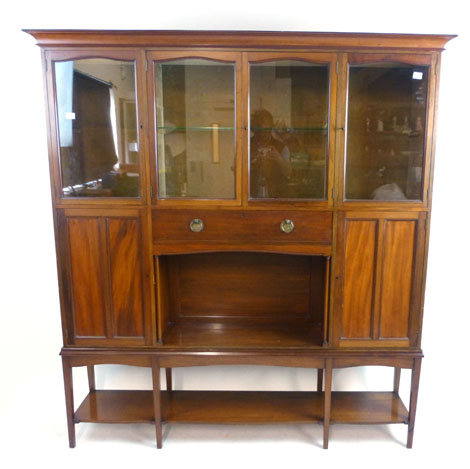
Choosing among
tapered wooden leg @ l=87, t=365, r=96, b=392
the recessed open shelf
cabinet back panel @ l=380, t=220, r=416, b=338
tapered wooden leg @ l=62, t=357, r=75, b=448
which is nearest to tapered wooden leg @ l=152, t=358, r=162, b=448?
the recessed open shelf

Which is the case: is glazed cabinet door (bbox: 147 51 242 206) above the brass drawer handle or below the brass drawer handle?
above

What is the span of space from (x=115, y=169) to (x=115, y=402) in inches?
48.4

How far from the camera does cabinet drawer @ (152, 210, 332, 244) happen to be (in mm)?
1800

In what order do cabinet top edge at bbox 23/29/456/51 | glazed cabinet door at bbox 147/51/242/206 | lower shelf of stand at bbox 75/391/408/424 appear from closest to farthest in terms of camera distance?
cabinet top edge at bbox 23/29/456/51 → glazed cabinet door at bbox 147/51/242/206 → lower shelf of stand at bbox 75/391/408/424

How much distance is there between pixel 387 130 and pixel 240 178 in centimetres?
70

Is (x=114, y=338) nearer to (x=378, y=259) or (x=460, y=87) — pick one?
(x=378, y=259)

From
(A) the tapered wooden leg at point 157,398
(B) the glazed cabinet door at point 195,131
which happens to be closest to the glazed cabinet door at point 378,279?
(B) the glazed cabinet door at point 195,131

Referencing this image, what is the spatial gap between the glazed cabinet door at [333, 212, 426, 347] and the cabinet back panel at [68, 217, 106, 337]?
3.51 ft

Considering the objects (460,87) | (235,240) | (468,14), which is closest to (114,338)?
(235,240)

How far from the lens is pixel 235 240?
1817mm

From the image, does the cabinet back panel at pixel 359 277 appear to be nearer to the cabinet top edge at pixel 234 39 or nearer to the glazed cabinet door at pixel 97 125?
the cabinet top edge at pixel 234 39

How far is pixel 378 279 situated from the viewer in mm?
1835

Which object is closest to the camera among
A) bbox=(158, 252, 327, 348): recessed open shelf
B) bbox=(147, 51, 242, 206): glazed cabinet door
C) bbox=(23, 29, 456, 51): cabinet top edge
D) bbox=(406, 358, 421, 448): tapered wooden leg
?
bbox=(23, 29, 456, 51): cabinet top edge

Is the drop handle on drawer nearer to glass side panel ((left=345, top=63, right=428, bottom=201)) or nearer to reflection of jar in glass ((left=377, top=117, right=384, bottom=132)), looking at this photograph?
glass side panel ((left=345, top=63, right=428, bottom=201))
